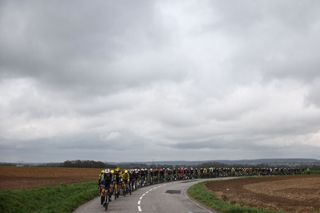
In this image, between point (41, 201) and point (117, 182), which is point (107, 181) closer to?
point (117, 182)

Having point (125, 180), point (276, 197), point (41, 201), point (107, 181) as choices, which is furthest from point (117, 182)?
point (276, 197)

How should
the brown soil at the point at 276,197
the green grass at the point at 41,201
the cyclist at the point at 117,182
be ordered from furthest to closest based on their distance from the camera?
1. the cyclist at the point at 117,182
2. the brown soil at the point at 276,197
3. the green grass at the point at 41,201

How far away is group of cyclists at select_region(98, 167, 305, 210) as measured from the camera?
867 inches

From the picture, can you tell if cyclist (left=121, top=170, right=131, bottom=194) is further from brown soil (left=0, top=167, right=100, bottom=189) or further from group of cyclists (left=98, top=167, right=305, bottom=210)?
brown soil (left=0, top=167, right=100, bottom=189)

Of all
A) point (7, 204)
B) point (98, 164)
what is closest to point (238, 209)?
point (7, 204)

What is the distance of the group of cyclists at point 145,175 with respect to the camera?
22.0 meters

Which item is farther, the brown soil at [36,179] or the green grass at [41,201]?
the brown soil at [36,179]

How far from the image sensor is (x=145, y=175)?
134 ft

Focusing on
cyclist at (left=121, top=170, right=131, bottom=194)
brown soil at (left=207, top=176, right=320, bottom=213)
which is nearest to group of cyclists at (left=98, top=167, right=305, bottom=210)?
cyclist at (left=121, top=170, right=131, bottom=194)

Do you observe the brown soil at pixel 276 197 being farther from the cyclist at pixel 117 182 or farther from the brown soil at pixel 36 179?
the brown soil at pixel 36 179

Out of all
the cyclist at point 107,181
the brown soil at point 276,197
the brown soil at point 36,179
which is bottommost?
the brown soil at point 276,197

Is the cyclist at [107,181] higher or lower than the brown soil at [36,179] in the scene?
lower

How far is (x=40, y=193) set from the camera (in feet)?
91.1

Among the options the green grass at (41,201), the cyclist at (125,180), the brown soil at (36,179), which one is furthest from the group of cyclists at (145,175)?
the brown soil at (36,179)
